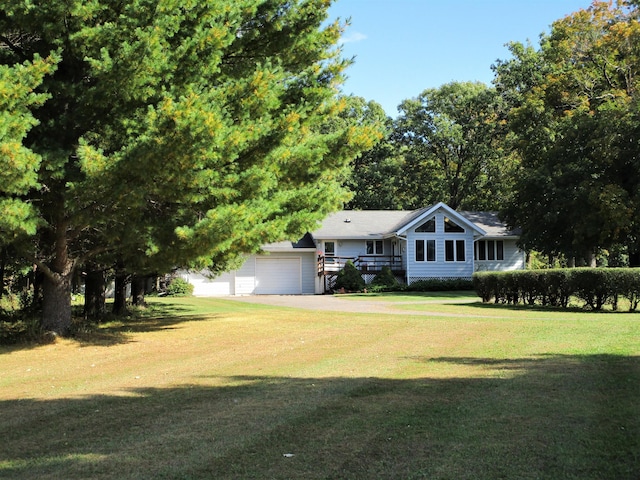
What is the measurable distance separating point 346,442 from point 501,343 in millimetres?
7223

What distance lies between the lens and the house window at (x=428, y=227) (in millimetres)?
38094

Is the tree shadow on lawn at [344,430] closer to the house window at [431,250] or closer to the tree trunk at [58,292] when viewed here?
the tree trunk at [58,292]

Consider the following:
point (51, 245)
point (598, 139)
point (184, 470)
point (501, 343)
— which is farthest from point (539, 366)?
point (598, 139)

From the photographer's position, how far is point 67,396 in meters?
7.89

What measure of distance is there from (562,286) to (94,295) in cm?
1482

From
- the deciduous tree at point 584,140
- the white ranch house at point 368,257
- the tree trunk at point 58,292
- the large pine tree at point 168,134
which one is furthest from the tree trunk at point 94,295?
the deciduous tree at point 584,140

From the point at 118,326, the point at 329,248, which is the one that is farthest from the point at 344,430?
the point at 329,248

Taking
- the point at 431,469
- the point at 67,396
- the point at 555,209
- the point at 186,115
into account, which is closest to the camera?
the point at 431,469

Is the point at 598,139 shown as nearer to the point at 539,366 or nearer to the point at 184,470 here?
the point at 539,366

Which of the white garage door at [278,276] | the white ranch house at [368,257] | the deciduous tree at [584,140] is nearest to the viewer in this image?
the deciduous tree at [584,140]

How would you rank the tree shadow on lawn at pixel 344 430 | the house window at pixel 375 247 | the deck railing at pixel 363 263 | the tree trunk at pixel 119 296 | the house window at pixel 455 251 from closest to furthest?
the tree shadow on lawn at pixel 344 430, the tree trunk at pixel 119 296, the deck railing at pixel 363 263, the house window at pixel 455 251, the house window at pixel 375 247

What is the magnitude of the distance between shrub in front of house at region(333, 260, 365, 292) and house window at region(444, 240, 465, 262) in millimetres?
5969

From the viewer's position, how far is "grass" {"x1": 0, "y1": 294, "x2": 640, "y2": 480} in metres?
4.89

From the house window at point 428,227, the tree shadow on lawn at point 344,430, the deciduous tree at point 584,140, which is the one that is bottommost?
the tree shadow on lawn at point 344,430
